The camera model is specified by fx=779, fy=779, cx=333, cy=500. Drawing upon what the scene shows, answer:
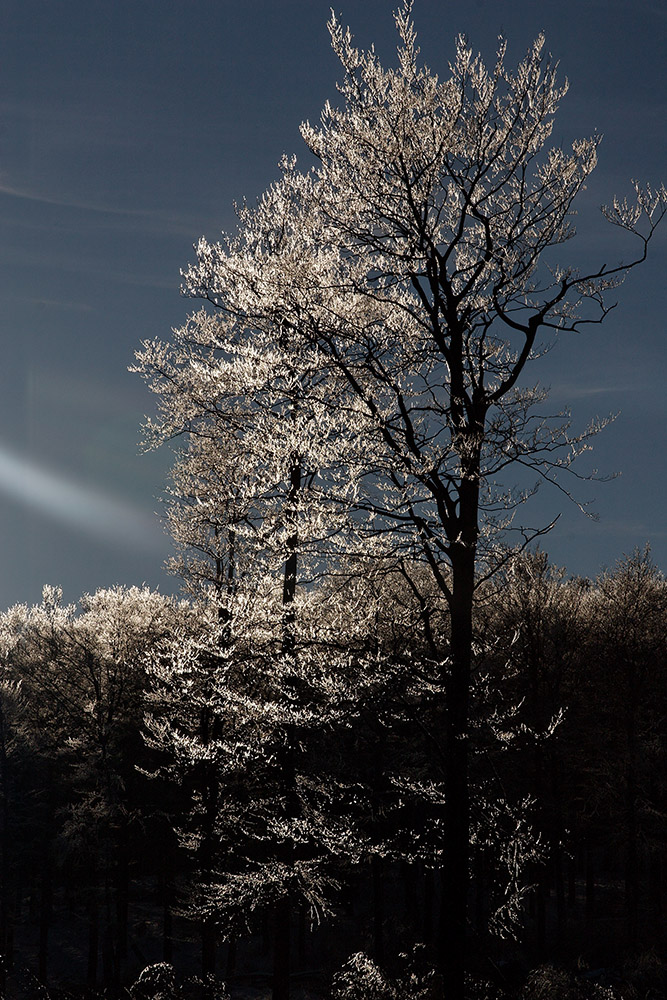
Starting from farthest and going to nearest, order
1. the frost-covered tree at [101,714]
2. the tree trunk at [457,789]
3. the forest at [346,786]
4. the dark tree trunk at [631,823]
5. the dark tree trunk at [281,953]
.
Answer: the frost-covered tree at [101,714] < the dark tree trunk at [631,823] < the dark tree trunk at [281,953] < the forest at [346,786] < the tree trunk at [457,789]

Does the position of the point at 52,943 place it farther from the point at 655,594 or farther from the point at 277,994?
the point at 655,594

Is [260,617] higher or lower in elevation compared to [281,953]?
higher

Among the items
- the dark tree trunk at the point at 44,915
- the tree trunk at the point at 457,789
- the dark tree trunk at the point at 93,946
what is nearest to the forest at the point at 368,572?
the tree trunk at the point at 457,789

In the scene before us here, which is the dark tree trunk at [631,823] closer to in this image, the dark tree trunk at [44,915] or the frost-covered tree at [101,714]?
the frost-covered tree at [101,714]

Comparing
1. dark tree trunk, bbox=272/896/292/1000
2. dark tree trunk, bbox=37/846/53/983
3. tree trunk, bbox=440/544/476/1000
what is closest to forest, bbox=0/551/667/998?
dark tree trunk, bbox=272/896/292/1000

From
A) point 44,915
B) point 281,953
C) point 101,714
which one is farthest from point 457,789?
point 44,915

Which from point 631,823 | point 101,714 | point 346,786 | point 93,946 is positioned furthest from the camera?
point 93,946

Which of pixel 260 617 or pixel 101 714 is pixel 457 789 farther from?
pixel 101 714

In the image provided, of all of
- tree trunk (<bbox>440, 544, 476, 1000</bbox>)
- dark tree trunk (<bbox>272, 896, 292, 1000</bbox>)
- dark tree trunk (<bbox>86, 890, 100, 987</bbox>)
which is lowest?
dark tree trunk (<bbox>86, 890, 100, 987</bbox>)

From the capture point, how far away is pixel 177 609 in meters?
19.9

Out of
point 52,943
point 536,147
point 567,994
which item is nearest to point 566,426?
point 536,147

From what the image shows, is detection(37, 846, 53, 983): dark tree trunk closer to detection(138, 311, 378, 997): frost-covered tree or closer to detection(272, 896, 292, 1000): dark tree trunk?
detection(138, 311, 378, 997): frost-covered tree

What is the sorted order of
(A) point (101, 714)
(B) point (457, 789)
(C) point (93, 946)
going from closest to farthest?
(B) point (457, 789)
(A) point (101, 714)
(C) point (93, 946)

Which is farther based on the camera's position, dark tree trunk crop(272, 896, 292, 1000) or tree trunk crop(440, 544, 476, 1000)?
dark tree trunk crop(272, 896, 292, 1000)
